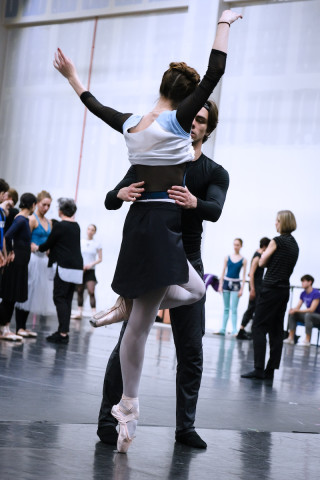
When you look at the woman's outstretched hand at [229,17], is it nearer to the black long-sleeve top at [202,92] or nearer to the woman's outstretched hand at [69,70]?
the black long-sleeve top at [202,92]

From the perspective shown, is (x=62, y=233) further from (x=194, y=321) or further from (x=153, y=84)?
(x=153, y=84)

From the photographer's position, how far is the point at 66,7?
1886 centimetres

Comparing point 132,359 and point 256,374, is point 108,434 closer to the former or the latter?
point 132,359

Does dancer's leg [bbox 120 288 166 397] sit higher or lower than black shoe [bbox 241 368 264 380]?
higher

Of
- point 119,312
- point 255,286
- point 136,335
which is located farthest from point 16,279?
point 255,286

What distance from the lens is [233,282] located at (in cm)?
1517

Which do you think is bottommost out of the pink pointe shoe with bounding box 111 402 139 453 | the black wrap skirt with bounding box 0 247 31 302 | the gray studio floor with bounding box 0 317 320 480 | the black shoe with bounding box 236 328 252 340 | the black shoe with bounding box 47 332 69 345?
the black shoe with bounding box 236 328 252 340

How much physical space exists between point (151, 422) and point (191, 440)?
2.34 feet

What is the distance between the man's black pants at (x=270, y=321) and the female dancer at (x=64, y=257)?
2.13 metres

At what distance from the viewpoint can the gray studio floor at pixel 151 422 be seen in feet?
10.3

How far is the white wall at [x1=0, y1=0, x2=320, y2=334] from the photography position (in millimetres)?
15797

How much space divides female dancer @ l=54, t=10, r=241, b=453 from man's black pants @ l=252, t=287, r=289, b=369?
447cm

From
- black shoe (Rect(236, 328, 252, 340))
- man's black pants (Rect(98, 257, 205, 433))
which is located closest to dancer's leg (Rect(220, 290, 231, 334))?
black shoe (Rect(236, 328, 252, 340))

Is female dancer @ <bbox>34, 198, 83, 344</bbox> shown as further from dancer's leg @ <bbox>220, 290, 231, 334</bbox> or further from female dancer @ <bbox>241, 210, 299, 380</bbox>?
dancer's leg @ <bbox>220, 290, 231, 334</bbox>
